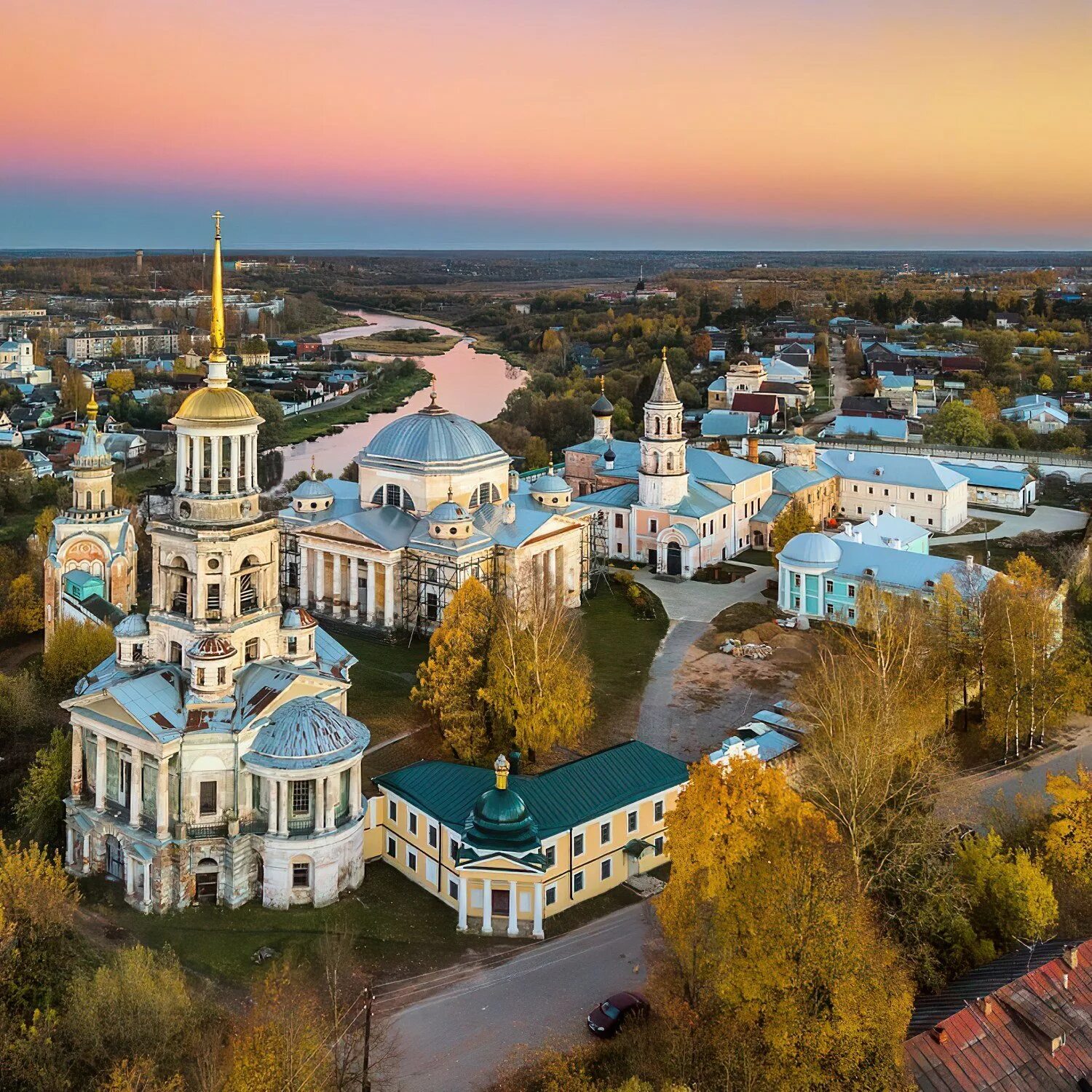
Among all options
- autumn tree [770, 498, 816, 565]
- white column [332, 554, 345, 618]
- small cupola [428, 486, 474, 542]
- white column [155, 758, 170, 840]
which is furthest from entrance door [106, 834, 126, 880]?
autumn tree [770, 498, 816, 565]

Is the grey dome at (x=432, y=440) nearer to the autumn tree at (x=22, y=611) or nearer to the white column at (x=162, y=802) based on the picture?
the autumn tree at (x=22, y=611)

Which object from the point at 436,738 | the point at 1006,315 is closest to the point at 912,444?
the point at 436,738

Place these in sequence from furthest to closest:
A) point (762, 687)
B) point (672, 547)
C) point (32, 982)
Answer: point (672, 547) → point (762, 687) → point (32, 982)

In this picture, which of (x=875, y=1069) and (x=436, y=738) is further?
(x=436, y=738)

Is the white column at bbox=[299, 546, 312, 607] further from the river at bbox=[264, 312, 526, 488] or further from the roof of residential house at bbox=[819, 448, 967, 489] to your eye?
the river at bbox=[264, 312, 526, 488]

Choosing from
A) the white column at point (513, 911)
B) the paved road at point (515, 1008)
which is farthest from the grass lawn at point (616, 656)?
the paved road at point (515, 1008)

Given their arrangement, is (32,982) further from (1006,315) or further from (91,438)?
(1006,315)
